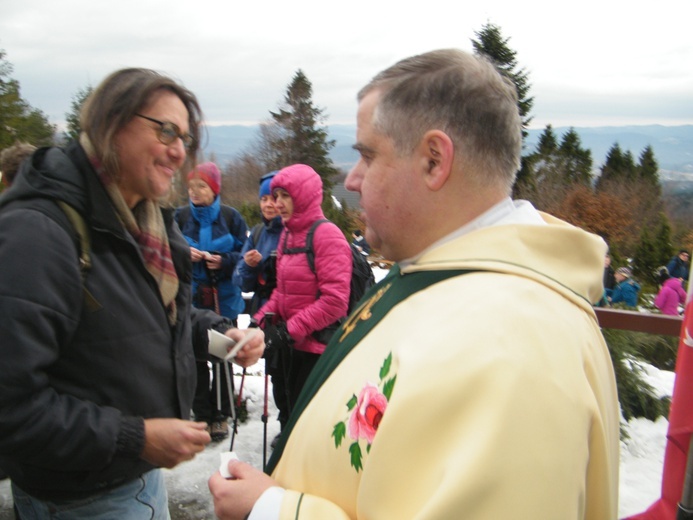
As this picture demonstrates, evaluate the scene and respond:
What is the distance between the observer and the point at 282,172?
3713mm

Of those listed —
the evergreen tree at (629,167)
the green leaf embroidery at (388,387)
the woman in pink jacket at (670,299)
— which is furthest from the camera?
the evergreen tree at (629,167)

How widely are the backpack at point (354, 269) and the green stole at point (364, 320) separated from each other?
194 centimetres

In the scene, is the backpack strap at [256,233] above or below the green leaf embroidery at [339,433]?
below

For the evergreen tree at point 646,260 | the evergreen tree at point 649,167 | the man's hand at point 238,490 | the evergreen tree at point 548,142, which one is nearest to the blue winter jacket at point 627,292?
the man's hand at point 238,490

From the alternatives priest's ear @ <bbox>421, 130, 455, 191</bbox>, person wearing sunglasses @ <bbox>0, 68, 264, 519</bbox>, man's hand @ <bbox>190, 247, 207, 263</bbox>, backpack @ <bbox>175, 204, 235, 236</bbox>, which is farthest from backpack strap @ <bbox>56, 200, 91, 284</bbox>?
backpack @ <bbox>175, 204, 235, 236</bbox>

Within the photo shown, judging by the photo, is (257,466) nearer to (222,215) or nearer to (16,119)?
(222,215)

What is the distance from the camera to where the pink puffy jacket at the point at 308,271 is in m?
3.54

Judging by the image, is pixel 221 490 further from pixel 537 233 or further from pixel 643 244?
pixel 643 244

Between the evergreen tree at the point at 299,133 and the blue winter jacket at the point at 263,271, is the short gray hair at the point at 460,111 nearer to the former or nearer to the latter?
the blue winter jacket at the point at 263,271

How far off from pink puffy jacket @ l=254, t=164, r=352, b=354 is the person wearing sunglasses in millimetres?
1607

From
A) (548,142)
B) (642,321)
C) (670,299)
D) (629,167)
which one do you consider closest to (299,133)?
(548,142)

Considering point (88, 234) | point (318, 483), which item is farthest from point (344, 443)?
point (88, 234)

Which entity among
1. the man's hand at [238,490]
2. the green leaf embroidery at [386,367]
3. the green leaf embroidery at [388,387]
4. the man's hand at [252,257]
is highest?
the green leaf embroidery at [386,367]

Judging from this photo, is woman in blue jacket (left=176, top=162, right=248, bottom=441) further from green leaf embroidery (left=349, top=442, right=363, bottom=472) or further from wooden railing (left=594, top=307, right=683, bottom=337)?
green leaf embroidery (left=349, top=442, right=363, bottom=472)
